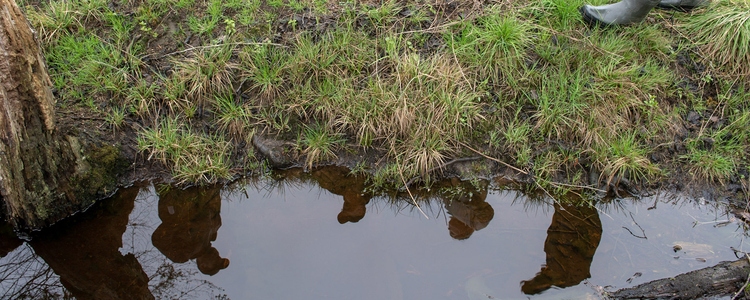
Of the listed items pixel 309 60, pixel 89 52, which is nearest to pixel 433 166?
pixel 309 60

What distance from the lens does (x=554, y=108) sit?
3.51 m

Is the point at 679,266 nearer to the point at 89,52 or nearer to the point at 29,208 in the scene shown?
the point at 29,208

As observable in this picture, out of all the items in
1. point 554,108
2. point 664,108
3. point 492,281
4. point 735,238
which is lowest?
point 735,238

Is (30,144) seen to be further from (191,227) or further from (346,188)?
(346,188)

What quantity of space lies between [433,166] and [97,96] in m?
2.92

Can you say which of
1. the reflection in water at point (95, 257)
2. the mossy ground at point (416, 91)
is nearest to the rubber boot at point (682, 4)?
the mossy ground at point (416, 91)

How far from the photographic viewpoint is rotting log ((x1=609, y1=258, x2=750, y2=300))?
253cm

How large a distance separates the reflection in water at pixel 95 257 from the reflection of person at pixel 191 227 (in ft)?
0.74

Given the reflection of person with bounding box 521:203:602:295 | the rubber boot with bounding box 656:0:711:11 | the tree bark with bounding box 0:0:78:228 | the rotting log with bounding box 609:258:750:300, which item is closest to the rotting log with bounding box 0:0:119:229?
the tree bark with bounding box 0:0:78:228

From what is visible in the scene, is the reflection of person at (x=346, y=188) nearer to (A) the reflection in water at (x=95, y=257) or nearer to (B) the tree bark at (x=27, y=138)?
(A) the reflection in water at (x=95, y=257)

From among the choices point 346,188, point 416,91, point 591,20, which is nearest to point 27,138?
point 346,188

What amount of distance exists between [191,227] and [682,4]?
4.76 meters

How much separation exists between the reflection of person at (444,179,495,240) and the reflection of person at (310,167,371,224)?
26.3 inches

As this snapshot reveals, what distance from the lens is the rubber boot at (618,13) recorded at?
3643mm
